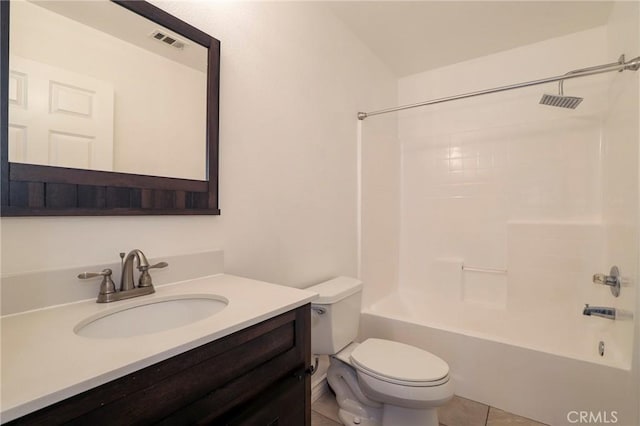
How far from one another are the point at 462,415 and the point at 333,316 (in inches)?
37.2

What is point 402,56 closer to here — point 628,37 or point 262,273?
point 628,37

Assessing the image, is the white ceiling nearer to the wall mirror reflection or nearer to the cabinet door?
the wall mirror reflection

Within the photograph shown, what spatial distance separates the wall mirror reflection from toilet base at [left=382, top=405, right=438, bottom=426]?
138cm

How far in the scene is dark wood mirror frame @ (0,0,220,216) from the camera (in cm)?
74

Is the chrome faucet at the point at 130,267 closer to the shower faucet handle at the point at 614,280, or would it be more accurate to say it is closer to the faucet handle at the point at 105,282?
the faucet handle at the point at 105,282

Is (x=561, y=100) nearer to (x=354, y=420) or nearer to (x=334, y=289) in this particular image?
(x=334, y=289)

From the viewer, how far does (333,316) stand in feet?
4.94

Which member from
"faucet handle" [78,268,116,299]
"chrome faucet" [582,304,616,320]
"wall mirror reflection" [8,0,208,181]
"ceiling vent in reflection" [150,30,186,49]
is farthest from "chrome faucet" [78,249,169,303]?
"chrome faucet" [582,304,616,320]

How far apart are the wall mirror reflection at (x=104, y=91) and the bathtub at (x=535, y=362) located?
166 centimetres

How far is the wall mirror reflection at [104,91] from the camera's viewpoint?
77cm

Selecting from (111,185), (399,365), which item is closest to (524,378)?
(399,365)

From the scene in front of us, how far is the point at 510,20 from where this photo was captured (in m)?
1.96

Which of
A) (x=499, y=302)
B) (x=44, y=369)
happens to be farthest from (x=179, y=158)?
(x=499, y=302)

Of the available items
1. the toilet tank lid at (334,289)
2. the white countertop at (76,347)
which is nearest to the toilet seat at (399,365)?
the toilet tank lid at (334,289)
